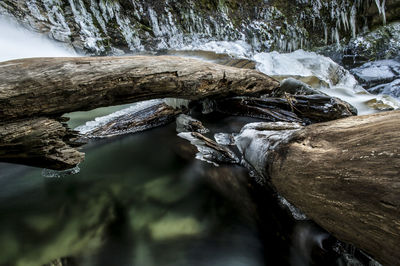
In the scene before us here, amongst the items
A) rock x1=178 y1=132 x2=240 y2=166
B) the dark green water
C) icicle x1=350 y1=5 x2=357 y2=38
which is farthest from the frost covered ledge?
icicle x1=350 y1=5 x2=357 y2=38

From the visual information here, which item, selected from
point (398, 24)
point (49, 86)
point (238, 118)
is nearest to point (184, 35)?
point (238, 118)

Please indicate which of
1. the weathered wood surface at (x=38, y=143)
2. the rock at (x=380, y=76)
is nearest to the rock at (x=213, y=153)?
the weathered wood surface at (x=38, y=143)

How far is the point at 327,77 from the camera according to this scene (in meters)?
7.85

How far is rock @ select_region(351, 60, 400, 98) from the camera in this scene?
290 inches

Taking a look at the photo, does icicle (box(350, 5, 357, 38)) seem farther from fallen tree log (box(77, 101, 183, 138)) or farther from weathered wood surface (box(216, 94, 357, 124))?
fallen tree log (box(77, 101, 183, 138))

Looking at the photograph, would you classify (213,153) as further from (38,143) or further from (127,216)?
(38,143)

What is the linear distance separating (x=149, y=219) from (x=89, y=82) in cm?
169

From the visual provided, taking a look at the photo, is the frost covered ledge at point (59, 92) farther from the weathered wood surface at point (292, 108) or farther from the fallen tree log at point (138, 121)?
the weathered wood surface at point (292, 108)

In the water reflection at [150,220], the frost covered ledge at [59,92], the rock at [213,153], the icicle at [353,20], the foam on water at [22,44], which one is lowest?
the water reflection at [150,220]

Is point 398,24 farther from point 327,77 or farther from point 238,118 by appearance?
point 238,118

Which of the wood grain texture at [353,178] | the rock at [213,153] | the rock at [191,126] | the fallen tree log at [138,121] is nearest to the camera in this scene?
the wood grain texture at [353,178]

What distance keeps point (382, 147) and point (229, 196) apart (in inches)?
64.7

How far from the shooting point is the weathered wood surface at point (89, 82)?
193 centimetres

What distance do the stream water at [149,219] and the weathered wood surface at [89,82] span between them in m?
1.06
